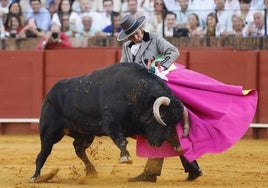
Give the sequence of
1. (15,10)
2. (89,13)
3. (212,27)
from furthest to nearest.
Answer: (15,10)
(89,13)
(212,27)

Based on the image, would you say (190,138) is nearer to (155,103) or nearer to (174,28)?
(155,103)

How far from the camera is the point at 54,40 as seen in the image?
13.9 meters

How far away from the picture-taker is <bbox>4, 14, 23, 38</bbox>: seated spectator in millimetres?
14492

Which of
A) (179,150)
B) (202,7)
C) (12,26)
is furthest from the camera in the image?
(12,26)

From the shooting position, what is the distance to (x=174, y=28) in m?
13.6

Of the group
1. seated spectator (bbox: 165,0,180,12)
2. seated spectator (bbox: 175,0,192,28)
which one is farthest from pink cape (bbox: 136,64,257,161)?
seated spectator (bbox: 165,0,180,12)

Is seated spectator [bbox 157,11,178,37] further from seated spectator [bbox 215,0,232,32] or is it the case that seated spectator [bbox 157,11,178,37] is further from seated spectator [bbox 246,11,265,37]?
seated spectator [bbox 246,11,265,37]

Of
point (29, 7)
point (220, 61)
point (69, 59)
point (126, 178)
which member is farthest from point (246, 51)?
point (126, 178)

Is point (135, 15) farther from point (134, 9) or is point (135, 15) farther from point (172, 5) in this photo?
point (172, 5)

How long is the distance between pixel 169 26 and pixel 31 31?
2.46m

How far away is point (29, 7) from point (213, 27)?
10.5ft

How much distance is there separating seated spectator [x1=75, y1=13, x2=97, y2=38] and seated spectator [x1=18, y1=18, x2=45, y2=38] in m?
0.60

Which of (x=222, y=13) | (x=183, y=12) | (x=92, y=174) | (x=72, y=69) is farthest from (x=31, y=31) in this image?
(x=92, y=174)

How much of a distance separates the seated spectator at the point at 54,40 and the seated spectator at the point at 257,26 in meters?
Answer: 2.88
